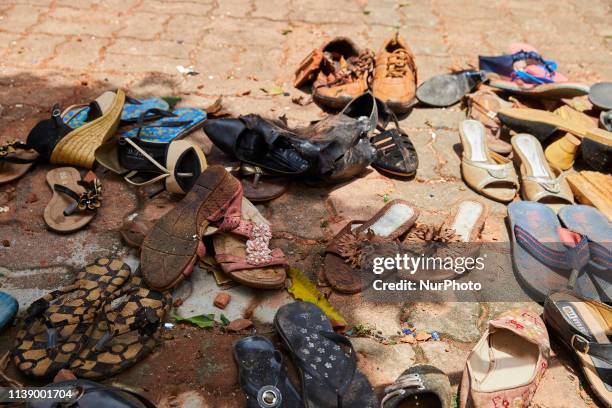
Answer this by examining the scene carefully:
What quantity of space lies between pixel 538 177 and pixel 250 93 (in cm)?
195

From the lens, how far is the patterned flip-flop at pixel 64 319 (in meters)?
2.01

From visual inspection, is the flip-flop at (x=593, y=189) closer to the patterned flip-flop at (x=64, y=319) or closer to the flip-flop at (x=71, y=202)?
the patterned flip-flop at (x=64, y=319)

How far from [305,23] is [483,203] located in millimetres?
2504

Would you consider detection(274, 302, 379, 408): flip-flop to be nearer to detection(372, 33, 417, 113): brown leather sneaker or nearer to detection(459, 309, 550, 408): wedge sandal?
detection(459, 309, 550, 408): wedge sandal

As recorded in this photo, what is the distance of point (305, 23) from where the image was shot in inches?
183

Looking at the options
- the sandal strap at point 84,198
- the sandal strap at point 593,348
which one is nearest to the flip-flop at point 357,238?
the sandal strap at point 593,348

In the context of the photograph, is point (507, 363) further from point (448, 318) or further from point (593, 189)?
point (593, 189)

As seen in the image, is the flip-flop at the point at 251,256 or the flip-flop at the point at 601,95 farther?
the flip-flop at the point at 601,95

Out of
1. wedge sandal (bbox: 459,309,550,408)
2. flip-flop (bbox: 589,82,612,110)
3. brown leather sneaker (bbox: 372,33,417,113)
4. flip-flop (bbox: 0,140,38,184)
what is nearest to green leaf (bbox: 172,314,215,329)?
wedge sandal (bbox: 459,309,550,408)

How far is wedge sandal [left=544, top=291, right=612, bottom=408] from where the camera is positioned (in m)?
2.10

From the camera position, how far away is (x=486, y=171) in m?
3.10

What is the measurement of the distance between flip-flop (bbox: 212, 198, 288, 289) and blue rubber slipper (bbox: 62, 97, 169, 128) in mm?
1153

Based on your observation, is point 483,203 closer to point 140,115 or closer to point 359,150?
point 359,150

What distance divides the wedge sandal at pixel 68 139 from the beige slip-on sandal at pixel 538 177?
7.81 feet
